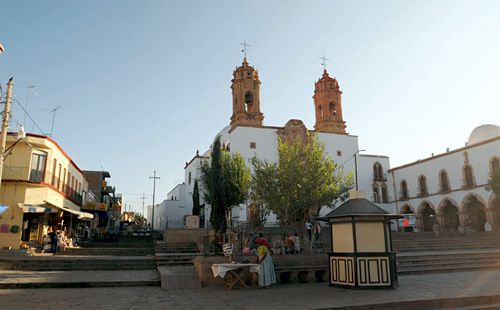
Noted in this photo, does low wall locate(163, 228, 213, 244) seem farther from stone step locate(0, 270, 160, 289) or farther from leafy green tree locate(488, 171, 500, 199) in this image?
leafy green tree locate(488, 171, 500, 199)

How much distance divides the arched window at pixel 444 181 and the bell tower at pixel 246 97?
18473 mm

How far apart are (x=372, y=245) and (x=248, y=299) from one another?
395 cm

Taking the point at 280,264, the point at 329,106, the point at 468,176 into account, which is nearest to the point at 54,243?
the point at 280,264

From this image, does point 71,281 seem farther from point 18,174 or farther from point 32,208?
point 18,174

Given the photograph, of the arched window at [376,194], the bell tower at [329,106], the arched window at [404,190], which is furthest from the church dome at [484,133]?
the bell tower at [329,106]

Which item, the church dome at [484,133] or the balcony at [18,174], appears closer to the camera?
the balcony at [18,174]

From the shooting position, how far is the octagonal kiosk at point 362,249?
10586mm

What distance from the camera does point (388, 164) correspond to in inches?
1773

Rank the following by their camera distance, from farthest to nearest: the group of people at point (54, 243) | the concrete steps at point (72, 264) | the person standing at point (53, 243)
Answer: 1. the group of people at point (54, 243)
2. the person standing at point (53, 243)
3. the concrete steps at point (72, 264)

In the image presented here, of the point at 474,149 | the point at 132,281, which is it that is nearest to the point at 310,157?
the point at 132,281

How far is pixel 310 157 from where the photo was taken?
17719 millimetres

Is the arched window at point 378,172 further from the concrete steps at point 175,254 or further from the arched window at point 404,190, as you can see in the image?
the concrete steps at point 175,254

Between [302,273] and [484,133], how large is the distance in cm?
3529

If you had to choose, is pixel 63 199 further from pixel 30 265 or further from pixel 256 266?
pixel 256 266
